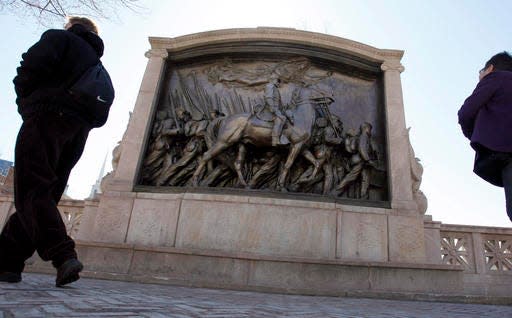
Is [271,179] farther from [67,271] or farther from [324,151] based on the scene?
[67,271]

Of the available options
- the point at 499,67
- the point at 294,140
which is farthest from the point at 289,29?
the point at 499,67

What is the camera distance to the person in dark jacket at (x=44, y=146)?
239 cm

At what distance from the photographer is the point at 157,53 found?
26.9ft

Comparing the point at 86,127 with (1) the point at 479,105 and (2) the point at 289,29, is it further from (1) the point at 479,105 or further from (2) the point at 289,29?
(2) the point at 289,29

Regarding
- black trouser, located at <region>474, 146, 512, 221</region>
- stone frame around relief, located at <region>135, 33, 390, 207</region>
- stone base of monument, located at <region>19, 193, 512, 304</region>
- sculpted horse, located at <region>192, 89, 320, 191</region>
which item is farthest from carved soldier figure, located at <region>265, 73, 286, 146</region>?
black trouser, located at <region>474, 146, 512, 221</region>

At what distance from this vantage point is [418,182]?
275 inches

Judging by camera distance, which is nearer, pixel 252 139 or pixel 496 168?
pixel 496 168

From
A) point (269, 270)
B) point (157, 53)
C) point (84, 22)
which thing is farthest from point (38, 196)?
point (157, 53)

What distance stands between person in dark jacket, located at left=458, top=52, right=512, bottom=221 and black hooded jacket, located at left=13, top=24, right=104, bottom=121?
125 inches

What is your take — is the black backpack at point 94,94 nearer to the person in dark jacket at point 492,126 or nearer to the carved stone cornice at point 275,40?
the person in dark jacket at point 492,126

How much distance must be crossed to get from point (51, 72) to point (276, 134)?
4.62 meters

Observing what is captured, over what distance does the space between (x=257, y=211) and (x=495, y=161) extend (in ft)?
13.1

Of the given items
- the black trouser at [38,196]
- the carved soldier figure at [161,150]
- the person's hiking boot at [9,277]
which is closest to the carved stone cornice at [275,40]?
the carved soldier figure at [161,150]

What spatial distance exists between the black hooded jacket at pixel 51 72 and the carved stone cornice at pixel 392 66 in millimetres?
6889
